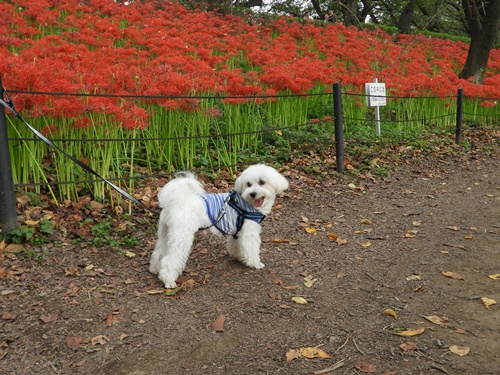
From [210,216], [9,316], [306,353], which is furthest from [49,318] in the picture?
[306,353]

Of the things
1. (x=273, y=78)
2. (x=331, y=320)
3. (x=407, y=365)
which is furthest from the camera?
(x=273, y=78)

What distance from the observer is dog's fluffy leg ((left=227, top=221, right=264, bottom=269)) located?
3568mm

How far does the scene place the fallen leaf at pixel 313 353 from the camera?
2.49 meters

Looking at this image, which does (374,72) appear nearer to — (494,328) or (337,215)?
(337,215)

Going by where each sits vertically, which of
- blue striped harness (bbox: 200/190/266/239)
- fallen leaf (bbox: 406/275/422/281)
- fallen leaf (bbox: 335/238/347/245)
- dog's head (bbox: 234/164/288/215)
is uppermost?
dog's head (bbox: 234/164/288/215)

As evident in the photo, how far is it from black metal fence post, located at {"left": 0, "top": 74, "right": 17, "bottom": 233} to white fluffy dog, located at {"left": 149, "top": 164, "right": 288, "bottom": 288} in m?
1.18

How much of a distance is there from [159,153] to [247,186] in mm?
2233

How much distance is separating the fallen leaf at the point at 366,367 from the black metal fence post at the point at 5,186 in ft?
9.24

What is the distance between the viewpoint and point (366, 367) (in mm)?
2371

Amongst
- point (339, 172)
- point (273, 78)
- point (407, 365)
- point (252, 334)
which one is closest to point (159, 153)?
point (273, 78)

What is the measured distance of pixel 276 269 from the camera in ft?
12.2

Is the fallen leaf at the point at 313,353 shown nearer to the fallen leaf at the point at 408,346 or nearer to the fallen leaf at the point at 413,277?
the fallen leaf at the point at 408,346

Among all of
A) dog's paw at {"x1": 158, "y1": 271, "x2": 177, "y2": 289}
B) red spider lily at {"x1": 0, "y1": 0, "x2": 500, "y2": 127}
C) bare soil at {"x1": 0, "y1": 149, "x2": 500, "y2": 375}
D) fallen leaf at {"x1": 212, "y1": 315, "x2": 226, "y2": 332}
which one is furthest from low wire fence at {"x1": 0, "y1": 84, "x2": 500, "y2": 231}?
fallen leaf at {"x1": 212, "y1": 315, "x2": 226, "y2": 332}

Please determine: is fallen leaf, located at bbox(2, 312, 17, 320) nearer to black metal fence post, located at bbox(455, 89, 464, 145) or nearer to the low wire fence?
the low wire fence
